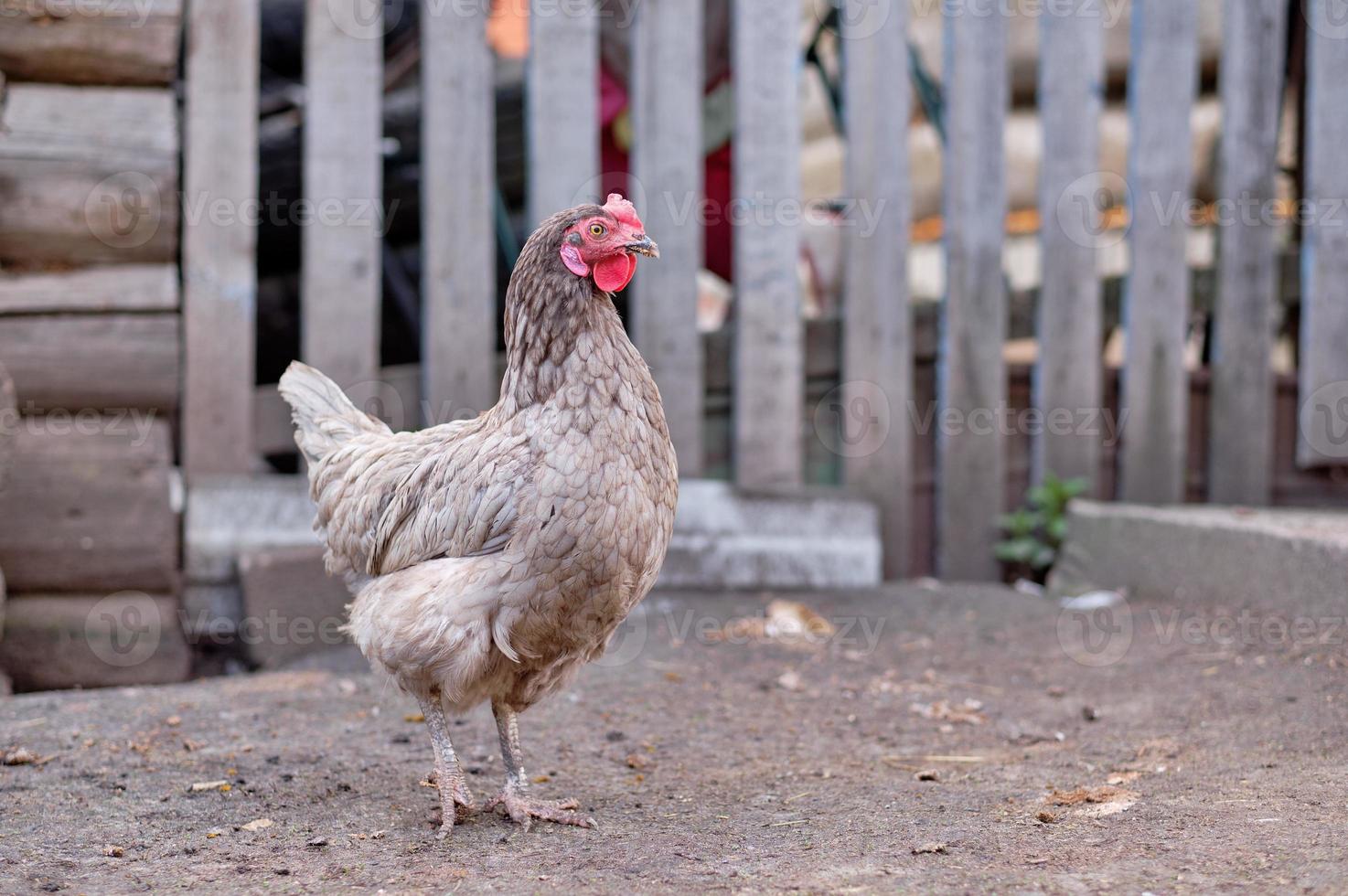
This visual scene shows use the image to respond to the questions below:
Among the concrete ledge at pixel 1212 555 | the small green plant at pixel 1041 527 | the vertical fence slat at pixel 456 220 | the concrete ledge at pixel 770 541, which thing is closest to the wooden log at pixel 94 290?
the vertical fence slat at pixel 456 220

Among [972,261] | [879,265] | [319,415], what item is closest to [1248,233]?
[972,261]

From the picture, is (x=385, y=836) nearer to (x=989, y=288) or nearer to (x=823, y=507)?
(x=823, y=507)

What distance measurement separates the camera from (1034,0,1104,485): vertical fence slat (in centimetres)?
519

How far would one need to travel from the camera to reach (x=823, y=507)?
5.07m

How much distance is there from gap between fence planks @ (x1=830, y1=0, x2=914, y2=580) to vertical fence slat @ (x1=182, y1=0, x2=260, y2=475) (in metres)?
2.65

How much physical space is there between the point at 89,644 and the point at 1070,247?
4602 mm

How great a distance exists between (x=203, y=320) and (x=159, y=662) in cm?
142

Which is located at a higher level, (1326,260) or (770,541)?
(1326,260)

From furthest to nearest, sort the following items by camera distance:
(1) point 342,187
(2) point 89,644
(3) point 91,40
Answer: (1) point 342,187 < (3) point 91,40 < (2) point 89,644

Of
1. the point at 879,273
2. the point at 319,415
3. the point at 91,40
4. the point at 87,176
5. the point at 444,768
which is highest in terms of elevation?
the point at 91,40

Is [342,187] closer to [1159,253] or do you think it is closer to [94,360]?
[94,360]

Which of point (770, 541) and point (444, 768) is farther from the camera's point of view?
point (770, 541)

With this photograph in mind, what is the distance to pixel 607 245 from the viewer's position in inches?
99.8

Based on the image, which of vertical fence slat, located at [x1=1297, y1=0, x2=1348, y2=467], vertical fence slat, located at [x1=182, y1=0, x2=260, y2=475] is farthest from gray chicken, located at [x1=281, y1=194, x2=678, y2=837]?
vertical fence slat, located at [x1=1297, y1=0, x2=1348, y2=467]
